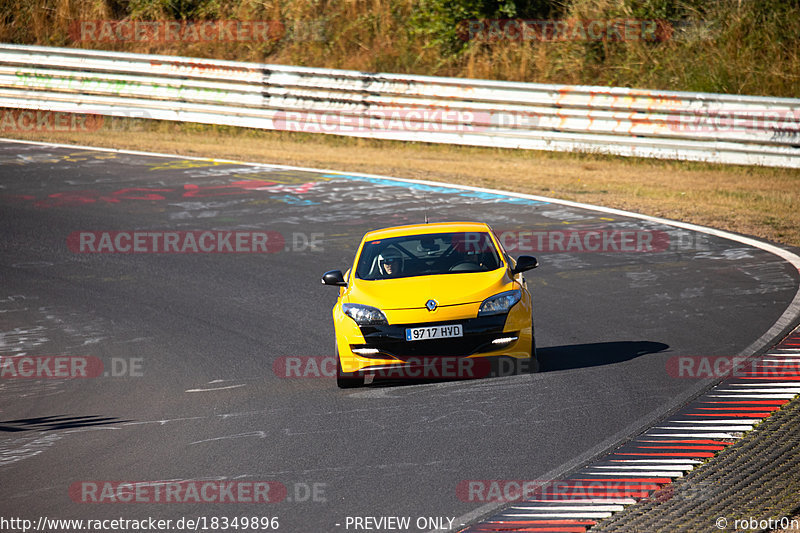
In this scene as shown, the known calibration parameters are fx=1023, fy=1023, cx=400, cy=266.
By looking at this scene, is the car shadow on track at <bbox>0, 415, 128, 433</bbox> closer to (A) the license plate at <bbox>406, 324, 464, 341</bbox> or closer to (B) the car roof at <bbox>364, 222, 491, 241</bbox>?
(A) the license plate at <bbox>406, 324, 464, 341</bbox>

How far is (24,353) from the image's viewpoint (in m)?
11.1

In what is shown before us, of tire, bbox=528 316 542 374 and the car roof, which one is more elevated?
the car roof

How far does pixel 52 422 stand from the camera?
8805 mm

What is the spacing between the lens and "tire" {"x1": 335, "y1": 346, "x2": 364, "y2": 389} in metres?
9.37

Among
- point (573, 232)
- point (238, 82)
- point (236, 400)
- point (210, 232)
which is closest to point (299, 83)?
point (238, 82)

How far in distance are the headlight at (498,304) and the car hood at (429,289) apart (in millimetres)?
55

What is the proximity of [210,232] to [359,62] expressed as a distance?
1304 centimetres

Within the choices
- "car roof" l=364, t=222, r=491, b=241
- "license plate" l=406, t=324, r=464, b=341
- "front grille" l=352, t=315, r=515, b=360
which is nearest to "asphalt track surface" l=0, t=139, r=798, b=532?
"front grille" l=352, t=315, r=515, b=360

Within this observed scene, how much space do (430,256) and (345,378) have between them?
1636 millimetres

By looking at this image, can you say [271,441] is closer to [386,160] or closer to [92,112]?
[386,160]

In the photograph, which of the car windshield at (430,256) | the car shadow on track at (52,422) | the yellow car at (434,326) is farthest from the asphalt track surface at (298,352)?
the car windshield at (430,256)

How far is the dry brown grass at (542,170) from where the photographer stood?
17.0m

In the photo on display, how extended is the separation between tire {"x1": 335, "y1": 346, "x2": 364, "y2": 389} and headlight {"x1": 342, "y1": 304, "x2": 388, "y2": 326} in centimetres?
35

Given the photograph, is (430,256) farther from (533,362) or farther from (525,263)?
(533,362)
